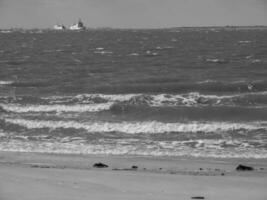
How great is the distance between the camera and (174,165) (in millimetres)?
12305

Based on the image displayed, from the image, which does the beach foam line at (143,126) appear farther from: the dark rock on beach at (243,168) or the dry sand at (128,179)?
the dark rock on beach at (243,168)

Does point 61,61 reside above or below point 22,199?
above

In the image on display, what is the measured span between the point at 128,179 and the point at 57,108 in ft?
40.9

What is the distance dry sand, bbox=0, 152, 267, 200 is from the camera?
28.5ft

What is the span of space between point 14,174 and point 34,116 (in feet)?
33.9

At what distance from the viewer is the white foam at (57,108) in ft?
71.9

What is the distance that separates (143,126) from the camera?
18266mm

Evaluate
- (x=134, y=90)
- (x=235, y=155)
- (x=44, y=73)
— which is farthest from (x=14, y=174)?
(x=44, y=73)

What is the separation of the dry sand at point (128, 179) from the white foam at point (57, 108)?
8.56 metres

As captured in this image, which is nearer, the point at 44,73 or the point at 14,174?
the point at 14,174

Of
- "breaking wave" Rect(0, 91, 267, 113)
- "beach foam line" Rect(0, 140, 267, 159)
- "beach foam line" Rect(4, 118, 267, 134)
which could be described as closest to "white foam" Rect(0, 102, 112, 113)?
"breaking wave" Rect(0, 91, 267, 113)

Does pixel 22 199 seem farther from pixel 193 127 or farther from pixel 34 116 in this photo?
pixel 34 116

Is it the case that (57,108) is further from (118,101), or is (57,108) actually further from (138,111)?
(138,111)

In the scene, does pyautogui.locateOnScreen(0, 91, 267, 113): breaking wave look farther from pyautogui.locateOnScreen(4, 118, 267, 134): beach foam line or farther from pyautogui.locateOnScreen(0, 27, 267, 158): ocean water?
pyautogui.locateOnScreen(4, 118, 267, 134): beach foam line
